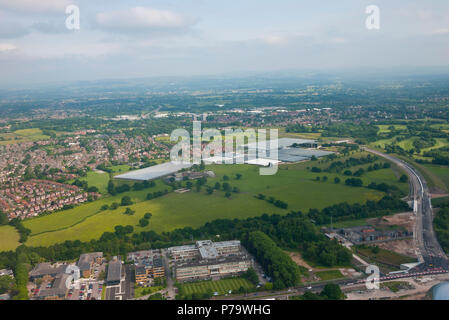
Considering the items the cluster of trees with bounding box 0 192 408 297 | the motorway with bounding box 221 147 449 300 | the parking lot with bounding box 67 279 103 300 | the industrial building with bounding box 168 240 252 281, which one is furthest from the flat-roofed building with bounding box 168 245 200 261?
the motorway with bounding box 221 147 449 300

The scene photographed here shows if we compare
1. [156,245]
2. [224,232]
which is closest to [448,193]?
[224,232]

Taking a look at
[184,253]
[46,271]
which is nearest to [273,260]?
[184,253]

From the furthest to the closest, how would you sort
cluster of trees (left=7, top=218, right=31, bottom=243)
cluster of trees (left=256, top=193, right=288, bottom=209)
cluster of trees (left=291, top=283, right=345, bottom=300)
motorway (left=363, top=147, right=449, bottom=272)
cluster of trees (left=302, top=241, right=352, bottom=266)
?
cluster of trees (left=256, top=193, right=288, bottom=209) → cluster of trees (left=7, top=218, right=31, bottom=243) → cluster of trees (left=302, top=241, right=352, bottom=266) → motorway (left=363, top=147, right=449, bottom=272) → cluster of trees (left=291, top=283, right=345, bottom=300)

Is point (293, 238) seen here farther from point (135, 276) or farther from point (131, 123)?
point (131, 123)

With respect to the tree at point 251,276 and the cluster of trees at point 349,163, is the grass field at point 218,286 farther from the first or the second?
the cluster of trees at point 349,163

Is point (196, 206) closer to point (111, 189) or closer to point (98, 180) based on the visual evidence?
point (111, 189)

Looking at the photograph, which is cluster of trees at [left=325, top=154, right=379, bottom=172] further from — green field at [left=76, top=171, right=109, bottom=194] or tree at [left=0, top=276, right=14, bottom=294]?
tree at [left=0, top=276, right=14, bottom=294]
